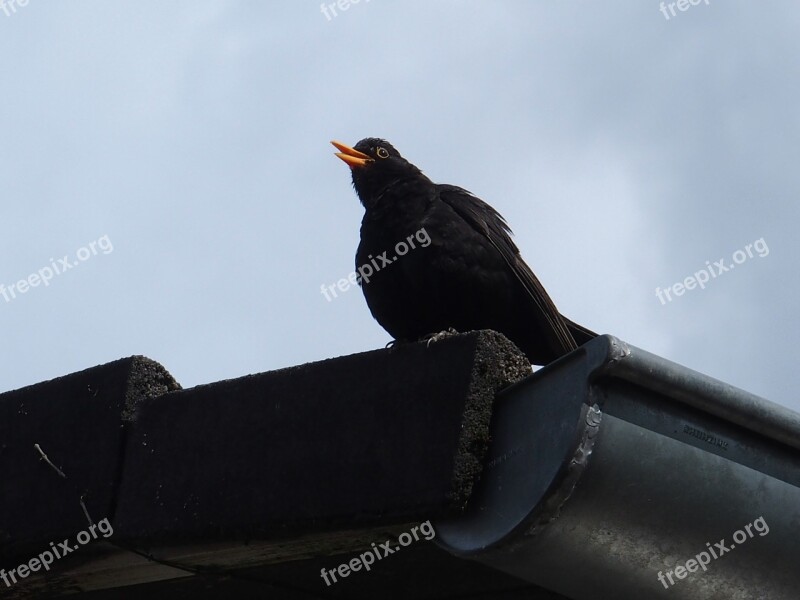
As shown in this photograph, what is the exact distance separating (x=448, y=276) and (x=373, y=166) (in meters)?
1.06

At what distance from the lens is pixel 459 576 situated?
111 inches

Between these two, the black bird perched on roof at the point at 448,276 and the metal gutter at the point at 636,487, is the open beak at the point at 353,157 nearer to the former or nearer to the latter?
the black bird perched on roof at the point at 448,276

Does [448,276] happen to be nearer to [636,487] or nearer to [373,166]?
[373,166]

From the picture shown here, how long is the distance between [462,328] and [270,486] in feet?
6.03

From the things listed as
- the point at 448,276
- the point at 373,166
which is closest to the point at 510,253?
the point at 448,276

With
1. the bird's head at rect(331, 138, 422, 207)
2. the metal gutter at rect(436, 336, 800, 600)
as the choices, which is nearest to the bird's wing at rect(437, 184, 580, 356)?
the bird's head at rect(331, 138, 422, 207)

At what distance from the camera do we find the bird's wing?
14.2 ft

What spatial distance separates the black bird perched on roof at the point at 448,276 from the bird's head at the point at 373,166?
0.30 metres

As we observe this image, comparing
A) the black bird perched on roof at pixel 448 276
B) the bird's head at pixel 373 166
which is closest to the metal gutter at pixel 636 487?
the black bird perched on roof at pixel 448 276

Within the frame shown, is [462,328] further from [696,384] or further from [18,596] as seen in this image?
[696,384]

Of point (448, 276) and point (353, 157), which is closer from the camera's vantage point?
point (448, 276)

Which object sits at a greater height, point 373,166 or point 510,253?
point 373,166

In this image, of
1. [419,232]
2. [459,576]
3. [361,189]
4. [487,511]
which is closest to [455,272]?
[419,232]

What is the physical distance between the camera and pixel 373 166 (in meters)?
5.11
